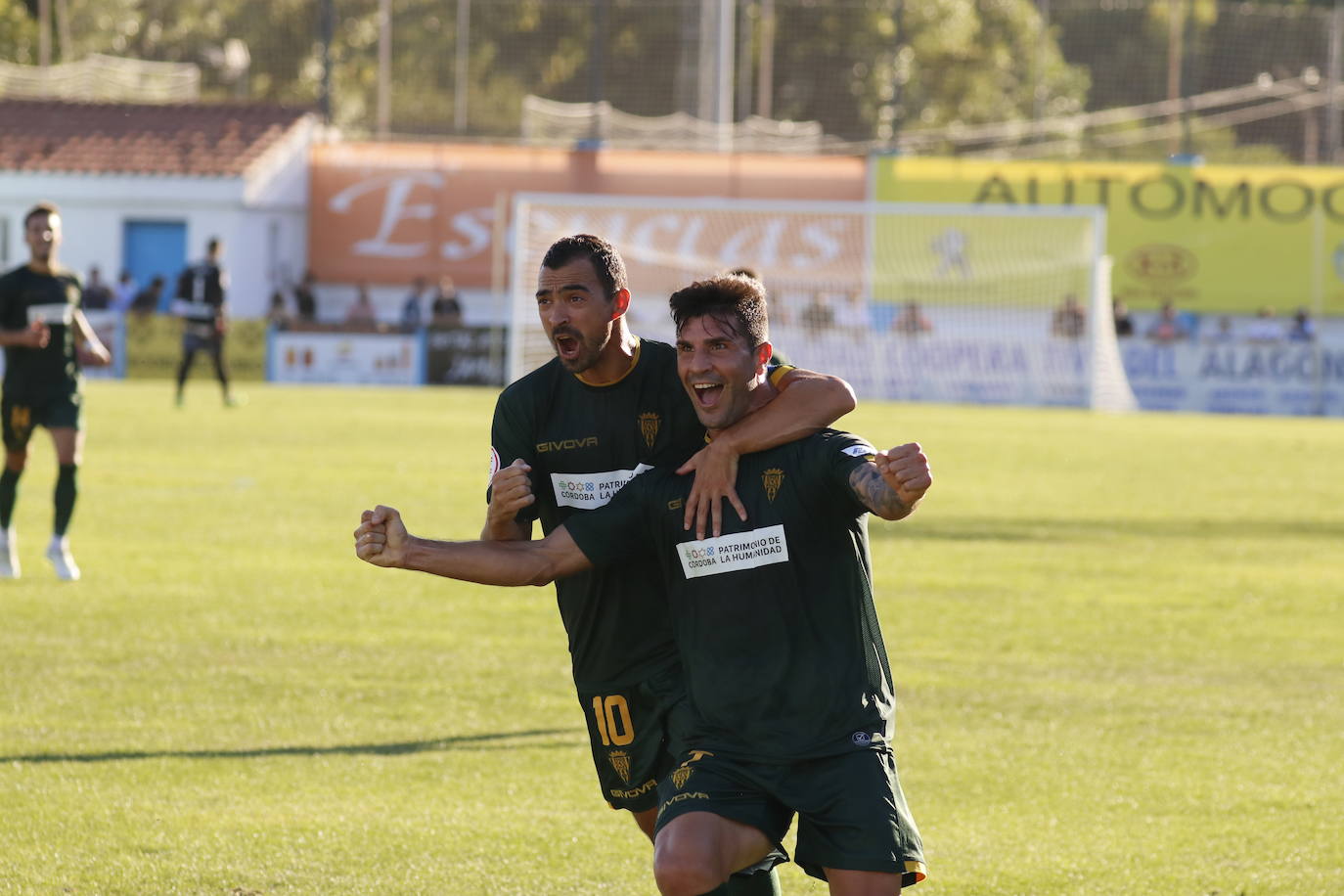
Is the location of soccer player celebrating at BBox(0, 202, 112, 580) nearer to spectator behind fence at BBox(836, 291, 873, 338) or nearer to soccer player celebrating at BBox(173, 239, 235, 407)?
soccer player celebrating at BBox(173, 239, 235, 407)

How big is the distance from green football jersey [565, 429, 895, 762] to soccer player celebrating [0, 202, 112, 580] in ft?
27.5

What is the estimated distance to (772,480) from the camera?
180 inches

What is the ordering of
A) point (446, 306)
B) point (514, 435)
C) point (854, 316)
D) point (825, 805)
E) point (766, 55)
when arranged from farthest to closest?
point (766, 55) < point (446, 306) < point (854, 316) < point (514, 435) < point (825, 805)

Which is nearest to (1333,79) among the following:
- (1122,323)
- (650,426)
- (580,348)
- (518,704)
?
(1122,323)

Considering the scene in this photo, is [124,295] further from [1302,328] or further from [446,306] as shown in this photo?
[1302,328]

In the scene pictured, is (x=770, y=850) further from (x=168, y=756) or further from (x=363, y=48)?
(x=363, y=48)

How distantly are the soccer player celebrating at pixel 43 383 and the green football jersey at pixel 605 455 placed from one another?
7601mm

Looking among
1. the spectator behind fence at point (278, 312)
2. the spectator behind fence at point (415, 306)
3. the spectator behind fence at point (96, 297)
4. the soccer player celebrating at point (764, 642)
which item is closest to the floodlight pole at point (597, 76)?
the spectator behind fence at point (415, 306)

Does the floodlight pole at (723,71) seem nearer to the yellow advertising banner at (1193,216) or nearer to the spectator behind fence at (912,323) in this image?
the yellow advertising banner at (1193,216)

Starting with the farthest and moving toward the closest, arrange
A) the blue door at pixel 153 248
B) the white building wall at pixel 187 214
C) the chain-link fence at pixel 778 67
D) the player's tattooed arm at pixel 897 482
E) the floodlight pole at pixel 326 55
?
the chain-link fence at pixel 778 67, the floodlight pole at pixel 326 55, the blue door at pixel 153 248, the white building wall at pixel 187 214, the player's tattooed arm at pixel 897 482

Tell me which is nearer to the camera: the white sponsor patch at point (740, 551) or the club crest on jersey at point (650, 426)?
the white sponsor patch at point (740, 551)

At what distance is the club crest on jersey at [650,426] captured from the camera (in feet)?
17.0

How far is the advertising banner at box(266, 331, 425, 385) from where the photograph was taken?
3575 cm

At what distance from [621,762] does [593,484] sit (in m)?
0.81
